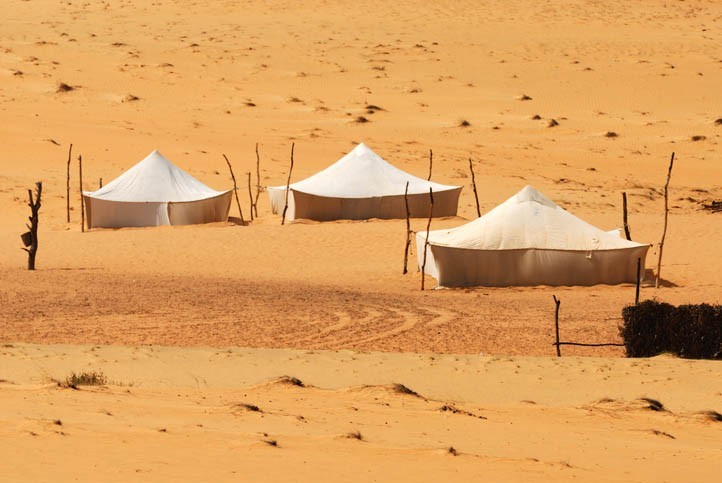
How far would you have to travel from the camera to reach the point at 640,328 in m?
16.3

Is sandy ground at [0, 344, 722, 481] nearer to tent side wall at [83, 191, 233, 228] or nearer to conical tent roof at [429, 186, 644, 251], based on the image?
conical tent roof at [429, 186, 644, 251]

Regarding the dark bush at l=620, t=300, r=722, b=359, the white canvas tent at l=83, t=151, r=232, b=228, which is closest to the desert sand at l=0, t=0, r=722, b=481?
the white canvas tent at l=83, t=151, r=232, b=228

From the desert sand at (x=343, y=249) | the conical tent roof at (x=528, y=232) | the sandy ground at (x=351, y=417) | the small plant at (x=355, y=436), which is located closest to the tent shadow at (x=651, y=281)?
the desert sand at (x=343, y=249)

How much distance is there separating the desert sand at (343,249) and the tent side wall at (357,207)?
2.93ft

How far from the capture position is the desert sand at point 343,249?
10.3 metres

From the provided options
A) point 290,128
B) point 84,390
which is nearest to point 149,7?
point 290,128

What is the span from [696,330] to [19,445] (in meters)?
9.20

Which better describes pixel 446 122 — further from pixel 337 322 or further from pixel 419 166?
pixel 337 322

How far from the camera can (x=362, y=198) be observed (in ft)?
110

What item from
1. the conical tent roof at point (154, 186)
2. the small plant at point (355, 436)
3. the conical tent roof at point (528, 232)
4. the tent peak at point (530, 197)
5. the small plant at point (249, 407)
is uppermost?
the small plant at point (355, 436)

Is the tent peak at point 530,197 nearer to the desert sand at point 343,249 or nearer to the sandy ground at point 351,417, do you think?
the desert sand at point 343,249

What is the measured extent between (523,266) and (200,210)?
426 inches

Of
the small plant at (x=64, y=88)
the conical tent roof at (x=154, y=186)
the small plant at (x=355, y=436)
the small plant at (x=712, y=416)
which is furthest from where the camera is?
the small plant at (x=64, y=88)

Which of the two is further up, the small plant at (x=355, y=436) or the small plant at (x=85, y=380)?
the small plant at (x=355, y=436)
